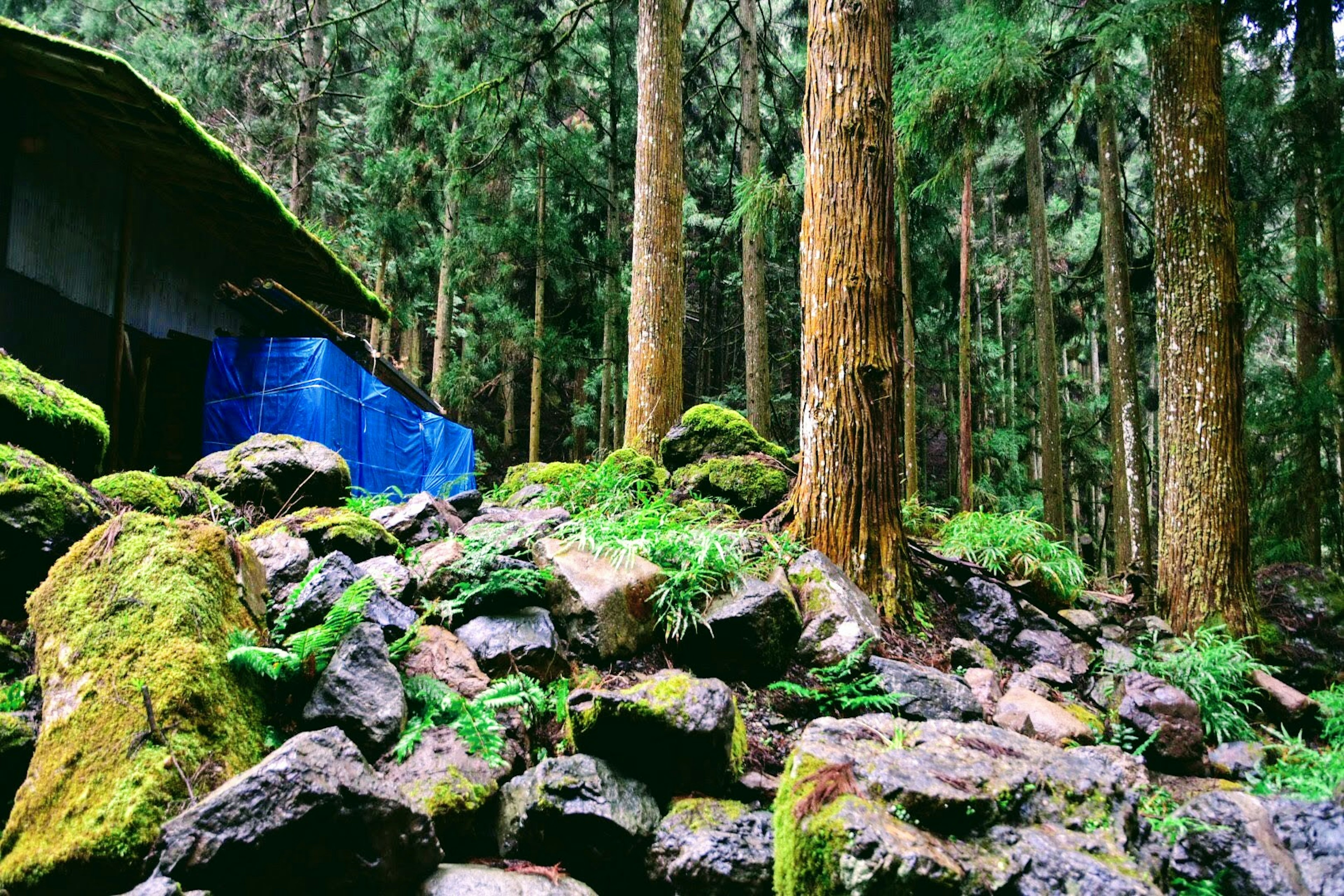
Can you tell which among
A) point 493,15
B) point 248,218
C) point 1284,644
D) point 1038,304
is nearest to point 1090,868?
point 1284,644

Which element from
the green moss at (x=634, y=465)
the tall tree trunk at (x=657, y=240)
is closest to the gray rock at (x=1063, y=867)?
the green moss at (x=634, y=465)

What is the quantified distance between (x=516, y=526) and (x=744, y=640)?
168 cm

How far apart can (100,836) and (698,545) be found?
275cm

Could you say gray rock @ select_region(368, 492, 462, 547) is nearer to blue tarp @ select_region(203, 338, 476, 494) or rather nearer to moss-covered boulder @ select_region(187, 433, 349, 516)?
moss-covered boulder @ select_region(187, 433, 349, 516)

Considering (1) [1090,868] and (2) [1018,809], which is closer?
(1) [1090,868]

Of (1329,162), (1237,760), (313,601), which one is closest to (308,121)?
(313,601)

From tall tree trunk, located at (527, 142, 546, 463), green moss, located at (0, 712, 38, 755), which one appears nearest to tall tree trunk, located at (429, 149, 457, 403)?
tall tree trunk, located at (527, 142, 546, 463)

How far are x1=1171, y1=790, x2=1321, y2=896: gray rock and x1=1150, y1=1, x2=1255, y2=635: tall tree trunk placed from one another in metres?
3.30

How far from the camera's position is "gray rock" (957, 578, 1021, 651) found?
4.63 m

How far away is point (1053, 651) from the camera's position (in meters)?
4.53

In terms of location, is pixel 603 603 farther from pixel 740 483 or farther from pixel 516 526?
pixel 740 483

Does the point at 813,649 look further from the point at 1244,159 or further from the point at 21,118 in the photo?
the point at 1244,159

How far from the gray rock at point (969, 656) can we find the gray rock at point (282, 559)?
12.2 ft

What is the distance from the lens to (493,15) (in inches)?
555
